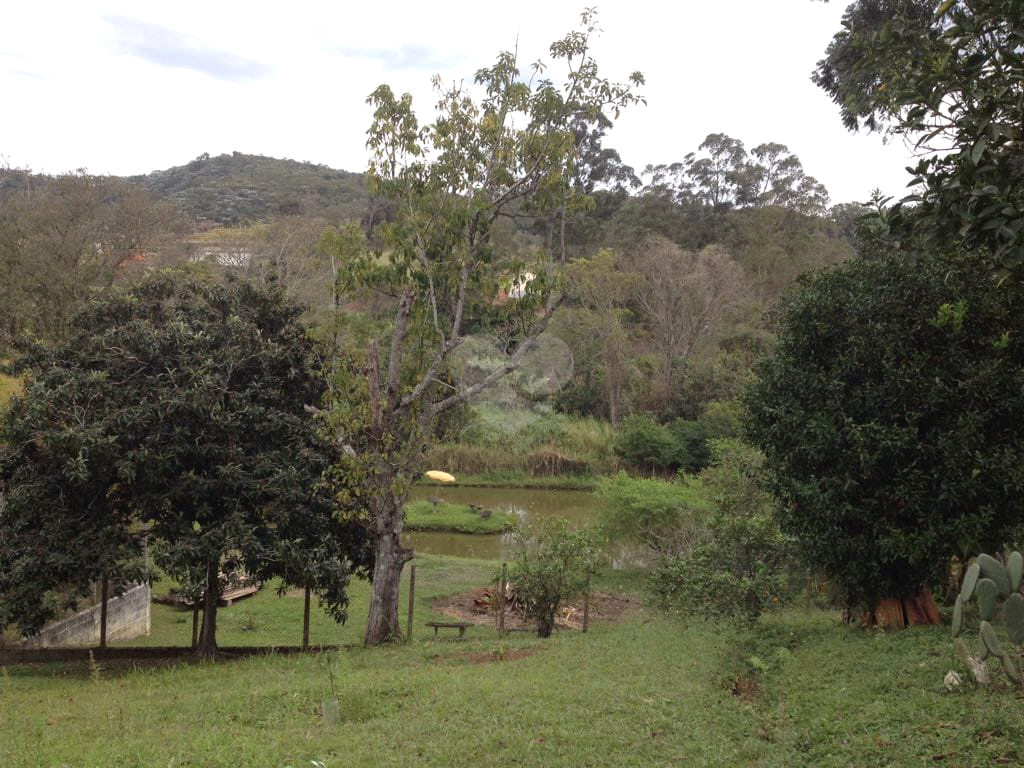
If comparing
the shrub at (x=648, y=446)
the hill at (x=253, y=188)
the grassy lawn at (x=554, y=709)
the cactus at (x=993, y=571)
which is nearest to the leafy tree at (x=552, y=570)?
the grassy lawn at (x=554, y=709)

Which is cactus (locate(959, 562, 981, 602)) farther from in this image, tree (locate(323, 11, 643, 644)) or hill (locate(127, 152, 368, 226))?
hill (locate(127, 152, 368, 226))

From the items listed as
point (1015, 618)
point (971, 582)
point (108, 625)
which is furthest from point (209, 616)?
point (1015, 618)

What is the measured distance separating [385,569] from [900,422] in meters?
6.67

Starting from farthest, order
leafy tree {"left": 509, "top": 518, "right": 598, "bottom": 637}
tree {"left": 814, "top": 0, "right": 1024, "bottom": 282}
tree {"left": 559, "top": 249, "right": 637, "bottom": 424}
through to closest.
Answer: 1. tree {"left": 559, "top": 249, "right": 637, "bottom": 424}
2. leafy tree {"left": 509, "top": 518, "right": 598, "bottom": 637}
3. tree {"left": 814, "top": 0, "right": 1024, "bottom": 282}

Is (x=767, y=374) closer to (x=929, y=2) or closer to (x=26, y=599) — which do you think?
(x=929, y=2)

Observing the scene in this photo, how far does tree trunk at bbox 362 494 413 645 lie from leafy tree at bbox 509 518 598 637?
216 centimetres

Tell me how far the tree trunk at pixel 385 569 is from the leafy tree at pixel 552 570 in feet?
7.10

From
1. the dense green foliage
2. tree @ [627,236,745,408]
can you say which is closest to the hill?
tree @ [627,236,745,408]

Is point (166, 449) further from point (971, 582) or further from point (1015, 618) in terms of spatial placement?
point (1015, 618)

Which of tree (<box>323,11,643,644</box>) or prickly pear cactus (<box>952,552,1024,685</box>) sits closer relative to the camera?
prickly pear cactus (<box>952,552,1024,685</box>)

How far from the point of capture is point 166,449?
10.2m

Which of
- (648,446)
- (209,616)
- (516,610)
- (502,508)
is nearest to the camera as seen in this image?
(209,616)

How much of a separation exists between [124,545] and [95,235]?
64.1 ft

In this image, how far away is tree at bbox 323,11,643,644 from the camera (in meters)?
11.4
